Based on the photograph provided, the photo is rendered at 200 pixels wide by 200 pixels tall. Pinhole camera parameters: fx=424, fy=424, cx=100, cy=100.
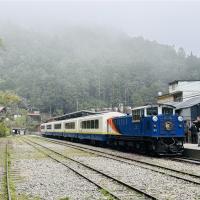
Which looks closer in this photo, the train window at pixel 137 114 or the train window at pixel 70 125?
the train window at pixel 137 114

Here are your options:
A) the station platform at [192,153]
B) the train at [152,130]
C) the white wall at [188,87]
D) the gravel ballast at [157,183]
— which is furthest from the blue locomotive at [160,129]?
the white wall at [188,87]

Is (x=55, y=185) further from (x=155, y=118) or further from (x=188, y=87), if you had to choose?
(x=188, y=87)

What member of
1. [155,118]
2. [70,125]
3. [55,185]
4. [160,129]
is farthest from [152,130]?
[70,125]

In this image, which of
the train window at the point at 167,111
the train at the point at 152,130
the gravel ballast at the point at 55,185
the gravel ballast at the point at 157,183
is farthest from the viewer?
the train window at the point at 167,111

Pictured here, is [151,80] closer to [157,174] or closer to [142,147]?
[142,147]

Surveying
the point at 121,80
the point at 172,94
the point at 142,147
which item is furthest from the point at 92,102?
the point at 142,147

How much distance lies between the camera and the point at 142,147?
84.0 ft

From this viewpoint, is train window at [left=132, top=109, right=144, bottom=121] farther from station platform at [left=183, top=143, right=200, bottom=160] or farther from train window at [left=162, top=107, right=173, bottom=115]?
station platform at [left=183, top=143, right=200, bottom=160]

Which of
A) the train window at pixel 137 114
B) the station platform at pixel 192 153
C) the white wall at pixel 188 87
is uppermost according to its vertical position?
the white wall at pixel 188 87

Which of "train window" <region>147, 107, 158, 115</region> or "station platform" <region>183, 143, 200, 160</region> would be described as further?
"train window" <region>147, 107, 158, 115</region>

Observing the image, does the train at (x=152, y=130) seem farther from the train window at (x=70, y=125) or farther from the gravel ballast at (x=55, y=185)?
the train window at (x=70, y=125)

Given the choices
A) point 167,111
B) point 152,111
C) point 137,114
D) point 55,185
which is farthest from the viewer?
point 137,114

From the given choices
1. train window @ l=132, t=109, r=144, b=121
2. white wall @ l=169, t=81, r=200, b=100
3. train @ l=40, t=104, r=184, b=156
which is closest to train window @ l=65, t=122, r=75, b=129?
train @ l=40, t=104, r=184, b=156

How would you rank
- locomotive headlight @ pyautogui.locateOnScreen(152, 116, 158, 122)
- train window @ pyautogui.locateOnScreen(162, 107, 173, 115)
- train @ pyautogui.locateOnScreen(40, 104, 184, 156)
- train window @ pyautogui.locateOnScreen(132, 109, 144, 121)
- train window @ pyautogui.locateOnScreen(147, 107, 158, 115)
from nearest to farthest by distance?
1. locomotive headlight @ pyautogui.locateOnScreen(152, 116, 158, 122)
2. train @ pyautogui.locateOnScreen(40, 104, 184, 156)
3. train window @ pyautogui.locateOnScreen(147, 107, 158, 115)
4. train window @ pyautogui.locateOnScreen(162, 107, 173, 115)
5. train window @ pyautogui.locateOnScreen(132, 109, 144, 121)
